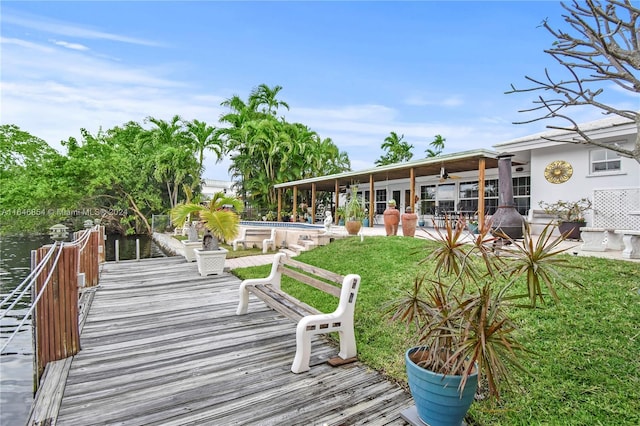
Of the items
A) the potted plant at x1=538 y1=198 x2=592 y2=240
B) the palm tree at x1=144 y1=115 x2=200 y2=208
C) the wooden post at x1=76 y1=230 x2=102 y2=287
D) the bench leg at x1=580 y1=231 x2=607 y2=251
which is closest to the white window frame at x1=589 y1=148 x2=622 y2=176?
the potted plant at x1=538 y1=198 x2=592 y2=240

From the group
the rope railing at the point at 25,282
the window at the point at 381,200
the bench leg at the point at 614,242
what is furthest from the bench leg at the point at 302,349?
the window at the point at 381,200

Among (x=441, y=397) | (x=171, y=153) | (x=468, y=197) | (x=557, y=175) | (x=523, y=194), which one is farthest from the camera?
(x=171, y=153)

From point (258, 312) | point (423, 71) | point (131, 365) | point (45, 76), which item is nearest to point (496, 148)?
point (423, 71)

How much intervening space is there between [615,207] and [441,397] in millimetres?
8693

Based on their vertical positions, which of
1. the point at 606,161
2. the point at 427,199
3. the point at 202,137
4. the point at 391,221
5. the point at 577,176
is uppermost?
the point at 202,137

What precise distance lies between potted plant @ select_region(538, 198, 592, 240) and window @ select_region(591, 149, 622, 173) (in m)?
0.95

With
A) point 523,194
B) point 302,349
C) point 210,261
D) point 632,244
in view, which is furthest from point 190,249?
point 523,194

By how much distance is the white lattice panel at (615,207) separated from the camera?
762cm

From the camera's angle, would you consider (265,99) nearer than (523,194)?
No

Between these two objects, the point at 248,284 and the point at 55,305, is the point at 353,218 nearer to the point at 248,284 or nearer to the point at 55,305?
the point at 248,284

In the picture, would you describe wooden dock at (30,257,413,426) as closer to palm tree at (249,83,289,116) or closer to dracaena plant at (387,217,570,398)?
dracaena plant at (387,217,570,398)

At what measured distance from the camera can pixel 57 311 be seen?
10.3 ft

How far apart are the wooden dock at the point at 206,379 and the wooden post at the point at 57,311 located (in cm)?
19

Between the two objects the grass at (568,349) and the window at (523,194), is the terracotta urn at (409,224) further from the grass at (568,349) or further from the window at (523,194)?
the window at (523,194)
